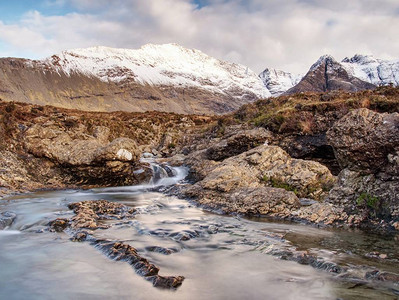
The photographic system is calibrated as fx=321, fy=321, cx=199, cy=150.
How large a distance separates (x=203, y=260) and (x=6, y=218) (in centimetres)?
629

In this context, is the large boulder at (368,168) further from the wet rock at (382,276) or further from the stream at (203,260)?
the wet rock at (382,276)

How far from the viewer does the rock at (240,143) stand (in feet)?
58.3

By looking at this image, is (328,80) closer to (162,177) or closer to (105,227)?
(162,177)

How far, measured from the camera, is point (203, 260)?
6.24 metres

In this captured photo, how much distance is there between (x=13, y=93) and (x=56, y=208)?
580 feet

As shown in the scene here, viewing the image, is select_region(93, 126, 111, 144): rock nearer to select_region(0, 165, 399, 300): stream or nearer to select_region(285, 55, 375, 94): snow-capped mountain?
select_region(0, 165, 399, 300): stream

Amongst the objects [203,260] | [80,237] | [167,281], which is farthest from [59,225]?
[167,281]

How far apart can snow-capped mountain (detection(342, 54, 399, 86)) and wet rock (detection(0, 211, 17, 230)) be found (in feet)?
512

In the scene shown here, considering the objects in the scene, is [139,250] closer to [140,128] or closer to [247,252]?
[247,252]

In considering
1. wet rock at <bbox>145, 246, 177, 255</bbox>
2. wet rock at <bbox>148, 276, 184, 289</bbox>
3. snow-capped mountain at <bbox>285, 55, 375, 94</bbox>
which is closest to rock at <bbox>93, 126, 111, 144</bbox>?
wet rock at <bbox>145, 246, 177, 255</bbox>

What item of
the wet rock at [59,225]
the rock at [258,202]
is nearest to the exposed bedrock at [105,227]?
the wet rock at [59,225]

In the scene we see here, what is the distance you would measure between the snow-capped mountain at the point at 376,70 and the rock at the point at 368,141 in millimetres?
151068

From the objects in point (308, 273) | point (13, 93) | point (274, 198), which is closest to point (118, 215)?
point (274, 198)

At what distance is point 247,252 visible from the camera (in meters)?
6.69
